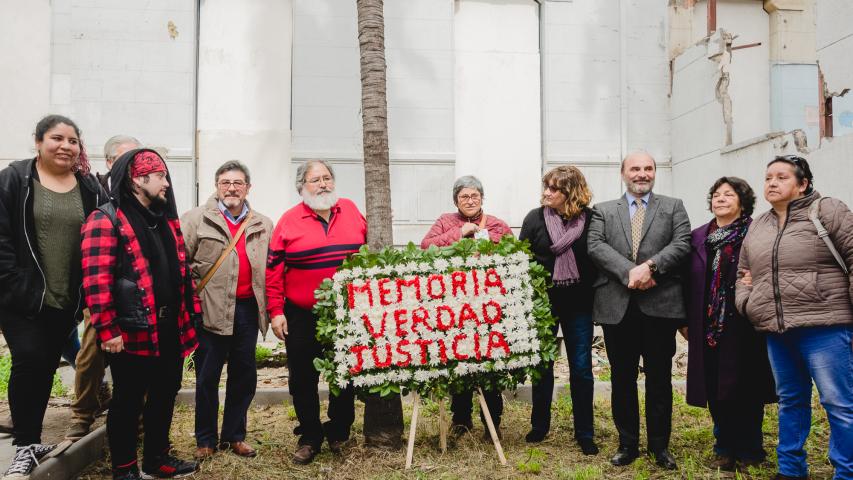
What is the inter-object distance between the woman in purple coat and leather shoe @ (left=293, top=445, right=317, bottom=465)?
9.19 ft

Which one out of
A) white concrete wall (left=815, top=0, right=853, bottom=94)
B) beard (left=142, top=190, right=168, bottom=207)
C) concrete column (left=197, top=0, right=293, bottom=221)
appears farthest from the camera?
concrete column (left=197, top=0, right=293, bottom=221)

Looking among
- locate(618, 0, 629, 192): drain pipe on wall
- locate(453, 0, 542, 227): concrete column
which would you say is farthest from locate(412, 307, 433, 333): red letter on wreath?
locate(618, 0, 629, 192): drain pipe on wall

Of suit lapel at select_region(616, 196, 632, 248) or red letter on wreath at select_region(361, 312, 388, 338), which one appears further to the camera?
suit lapel at select_region(616, 196, 632, 248)

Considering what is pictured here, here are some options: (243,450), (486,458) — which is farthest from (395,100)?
(486,458)

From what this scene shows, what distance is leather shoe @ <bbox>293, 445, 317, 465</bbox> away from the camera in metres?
4.61

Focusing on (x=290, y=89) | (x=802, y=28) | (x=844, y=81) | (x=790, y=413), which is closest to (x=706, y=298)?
(x=790, y=413)

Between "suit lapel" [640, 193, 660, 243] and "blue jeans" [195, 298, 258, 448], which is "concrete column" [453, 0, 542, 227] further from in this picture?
"blue jeans" [195, 298, 258, 448]

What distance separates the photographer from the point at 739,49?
1066cm

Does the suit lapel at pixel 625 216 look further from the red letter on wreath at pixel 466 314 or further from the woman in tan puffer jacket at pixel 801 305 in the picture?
the red letter on wreath at pixel 466 314

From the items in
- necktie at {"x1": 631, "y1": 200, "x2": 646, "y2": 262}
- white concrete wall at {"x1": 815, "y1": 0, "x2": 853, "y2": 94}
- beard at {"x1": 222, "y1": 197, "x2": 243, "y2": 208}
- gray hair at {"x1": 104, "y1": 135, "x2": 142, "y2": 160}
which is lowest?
necktie at {"x1": 631, "y1": 200, "x2": 646, "y2": 262}

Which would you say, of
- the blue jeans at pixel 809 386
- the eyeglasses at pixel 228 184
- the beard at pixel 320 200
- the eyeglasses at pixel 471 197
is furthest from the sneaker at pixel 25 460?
the blue jeans at pixel 809 386

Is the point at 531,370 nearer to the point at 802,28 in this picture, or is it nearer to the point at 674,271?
the point at 674,271

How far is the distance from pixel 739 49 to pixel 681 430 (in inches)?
313

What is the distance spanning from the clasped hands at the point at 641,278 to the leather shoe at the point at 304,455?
264 centimetres
